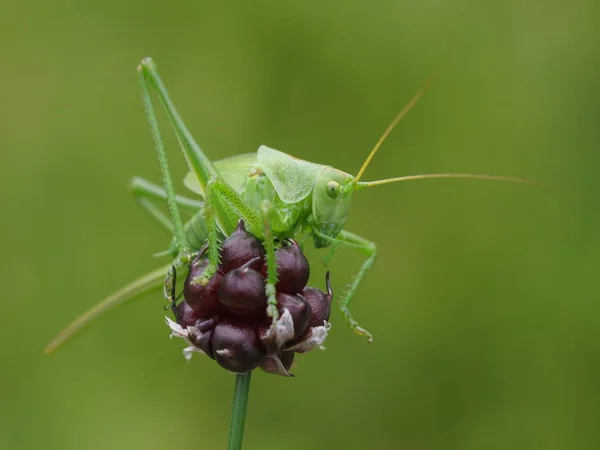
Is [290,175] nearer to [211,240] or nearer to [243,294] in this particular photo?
[211,240]

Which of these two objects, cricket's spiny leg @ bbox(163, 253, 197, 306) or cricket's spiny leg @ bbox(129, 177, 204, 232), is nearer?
cricket's spiny leg @ bbox(163, 253, 197, 306)

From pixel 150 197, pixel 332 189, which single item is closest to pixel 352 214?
pixel 150 197

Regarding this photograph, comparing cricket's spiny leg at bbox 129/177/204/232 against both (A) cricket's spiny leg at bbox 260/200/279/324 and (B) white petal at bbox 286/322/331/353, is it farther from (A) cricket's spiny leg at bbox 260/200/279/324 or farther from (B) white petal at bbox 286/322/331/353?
(B) white petal at bbox 286/322/331/353

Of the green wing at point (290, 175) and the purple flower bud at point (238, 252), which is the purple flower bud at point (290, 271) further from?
the green wing at point (290, 175)

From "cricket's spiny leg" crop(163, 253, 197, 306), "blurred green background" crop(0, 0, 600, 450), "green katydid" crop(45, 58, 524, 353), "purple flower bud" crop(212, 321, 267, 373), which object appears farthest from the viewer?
"blurred green background" crop(0, 0, 600, 450)

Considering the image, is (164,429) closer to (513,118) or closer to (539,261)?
(539,261)

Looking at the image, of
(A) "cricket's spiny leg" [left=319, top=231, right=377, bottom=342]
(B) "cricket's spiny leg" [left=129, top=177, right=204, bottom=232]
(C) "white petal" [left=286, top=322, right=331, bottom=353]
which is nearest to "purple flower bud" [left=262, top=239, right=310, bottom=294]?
(C) "white petal" [left=286, top=322, right=331, bottom=353]
